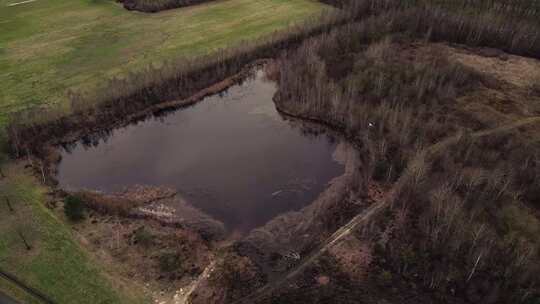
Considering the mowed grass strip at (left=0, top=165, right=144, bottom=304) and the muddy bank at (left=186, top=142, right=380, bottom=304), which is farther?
the muddy bank at (left=186, top=142, right=380, bottom=304)

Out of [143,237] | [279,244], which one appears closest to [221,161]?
[143,237]

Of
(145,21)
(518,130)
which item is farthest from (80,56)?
(518,130)

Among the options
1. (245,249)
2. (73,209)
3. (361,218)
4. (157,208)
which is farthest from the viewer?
(157,208)

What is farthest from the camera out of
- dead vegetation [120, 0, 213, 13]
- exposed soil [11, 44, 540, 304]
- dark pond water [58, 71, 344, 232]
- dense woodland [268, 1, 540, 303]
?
dead vegetation [120, 0, 213, 13]

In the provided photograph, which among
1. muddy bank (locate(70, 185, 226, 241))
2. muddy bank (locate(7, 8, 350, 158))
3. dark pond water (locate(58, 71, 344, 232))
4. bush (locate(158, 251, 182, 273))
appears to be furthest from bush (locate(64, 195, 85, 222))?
muddy bank (locate(7, 8, 350, 158))

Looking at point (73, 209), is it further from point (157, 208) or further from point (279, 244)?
Answer: point (279, 244)

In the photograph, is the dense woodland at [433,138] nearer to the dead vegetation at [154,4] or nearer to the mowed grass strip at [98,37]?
the mowed grass strip at [98,37]

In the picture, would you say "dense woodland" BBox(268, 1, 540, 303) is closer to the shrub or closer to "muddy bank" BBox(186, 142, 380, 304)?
"muddy bank" BBox(186, 142, 380, 304)

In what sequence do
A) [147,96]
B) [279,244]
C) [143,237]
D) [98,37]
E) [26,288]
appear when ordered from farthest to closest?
[98,37] < [147,96] < [279,244] < [143,237] < [26,288]
